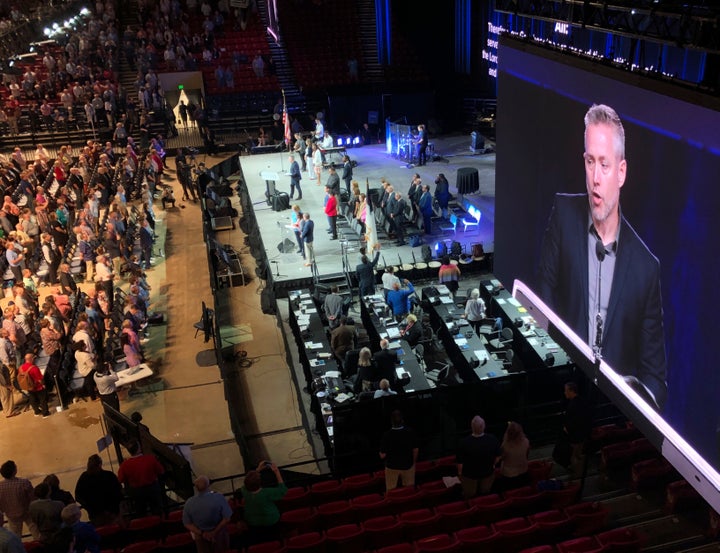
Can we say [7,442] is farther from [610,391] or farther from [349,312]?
[610,391]

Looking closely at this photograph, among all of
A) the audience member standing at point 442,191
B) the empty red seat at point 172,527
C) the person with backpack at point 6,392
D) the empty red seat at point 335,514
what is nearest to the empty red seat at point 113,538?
the empty red seat at point 172,527

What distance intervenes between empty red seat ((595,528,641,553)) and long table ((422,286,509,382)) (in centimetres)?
507

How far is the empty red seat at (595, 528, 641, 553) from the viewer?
24.6 ft

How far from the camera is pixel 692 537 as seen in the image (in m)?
8.79

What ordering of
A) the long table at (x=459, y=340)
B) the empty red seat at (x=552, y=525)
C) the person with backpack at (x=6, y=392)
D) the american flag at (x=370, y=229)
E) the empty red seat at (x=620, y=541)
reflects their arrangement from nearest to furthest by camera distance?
the empty red seat at (x=620, y=541), the empty red seat at (x=552, y=525), the long table at (x=459, y=340), the person with backpack at (x=6, y=392), the american flag at (x=370, y=229)

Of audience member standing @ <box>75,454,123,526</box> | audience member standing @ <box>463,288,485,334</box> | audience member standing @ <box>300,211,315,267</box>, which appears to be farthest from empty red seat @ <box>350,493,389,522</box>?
audience member standing @ <box>300,211,315,267</box>

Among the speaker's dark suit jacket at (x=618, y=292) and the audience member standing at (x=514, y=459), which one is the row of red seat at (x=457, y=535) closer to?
the audience member standing at (x=514, y=459)

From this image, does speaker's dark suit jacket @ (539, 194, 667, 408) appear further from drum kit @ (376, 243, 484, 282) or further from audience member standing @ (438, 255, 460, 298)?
drum kit @ (376, 243, 484, 282)

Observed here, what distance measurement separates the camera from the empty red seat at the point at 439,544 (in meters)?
7.54

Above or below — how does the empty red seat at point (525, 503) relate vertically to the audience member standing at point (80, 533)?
below

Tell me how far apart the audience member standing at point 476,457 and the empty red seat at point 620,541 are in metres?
1.40

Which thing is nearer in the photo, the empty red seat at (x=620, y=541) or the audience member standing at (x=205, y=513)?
the audience member standing at (x=205, y=513)

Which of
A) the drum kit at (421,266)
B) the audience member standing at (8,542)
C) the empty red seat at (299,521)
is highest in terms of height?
the audience member standing at (8,542)

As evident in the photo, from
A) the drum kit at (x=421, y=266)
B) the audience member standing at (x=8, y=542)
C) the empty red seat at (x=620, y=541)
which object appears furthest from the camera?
the drum kit at (x=421, y=266)
